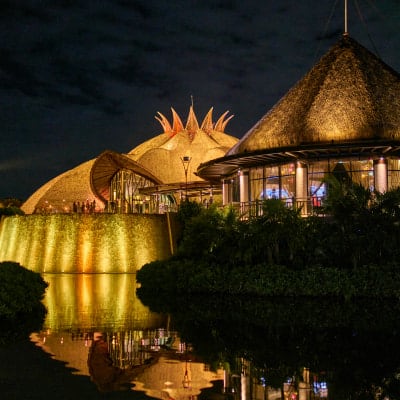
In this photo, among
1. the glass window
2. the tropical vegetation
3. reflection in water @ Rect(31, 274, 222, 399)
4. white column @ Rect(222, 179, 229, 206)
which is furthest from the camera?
white column @ Rect(222, 179, 229, 206)

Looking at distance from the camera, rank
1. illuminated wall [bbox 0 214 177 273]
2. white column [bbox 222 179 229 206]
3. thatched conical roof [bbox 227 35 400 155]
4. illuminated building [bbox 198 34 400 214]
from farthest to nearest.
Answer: white column [bbox 222 179 229 206], illuminated wall [bbox 0 214 177 273], thatched conical roof [bbox 227 35 400 155], illuminated building [bbox 198 34 400 214]

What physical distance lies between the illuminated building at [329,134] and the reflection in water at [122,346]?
1053 cm

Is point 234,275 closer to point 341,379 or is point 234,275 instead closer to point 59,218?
point 341,379

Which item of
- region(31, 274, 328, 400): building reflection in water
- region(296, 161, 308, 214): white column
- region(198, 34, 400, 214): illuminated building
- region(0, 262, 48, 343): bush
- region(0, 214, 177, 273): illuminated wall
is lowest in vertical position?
region(31, 274, 328, 400): building reflection in water

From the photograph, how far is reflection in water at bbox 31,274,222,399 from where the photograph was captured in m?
8.82

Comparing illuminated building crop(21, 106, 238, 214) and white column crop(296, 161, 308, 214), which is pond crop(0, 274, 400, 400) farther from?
illuminated building crop(21, 106, 238, 214)

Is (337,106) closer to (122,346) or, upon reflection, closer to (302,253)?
(302,253)

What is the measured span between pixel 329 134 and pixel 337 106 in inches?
64.5

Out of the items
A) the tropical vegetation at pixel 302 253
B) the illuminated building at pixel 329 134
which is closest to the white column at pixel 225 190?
the illuminated building at pixel 329 134

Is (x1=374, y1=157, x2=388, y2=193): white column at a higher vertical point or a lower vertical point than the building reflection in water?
higher

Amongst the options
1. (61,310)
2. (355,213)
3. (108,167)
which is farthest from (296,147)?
(108,167)

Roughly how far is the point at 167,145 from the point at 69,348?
45.5 meters

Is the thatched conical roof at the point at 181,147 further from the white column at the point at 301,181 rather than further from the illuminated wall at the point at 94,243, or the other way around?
the white column at the point at 301,181

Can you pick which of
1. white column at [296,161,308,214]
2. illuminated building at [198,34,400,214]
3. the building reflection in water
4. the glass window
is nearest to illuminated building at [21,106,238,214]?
illuminated building at [198,34,400,214]
